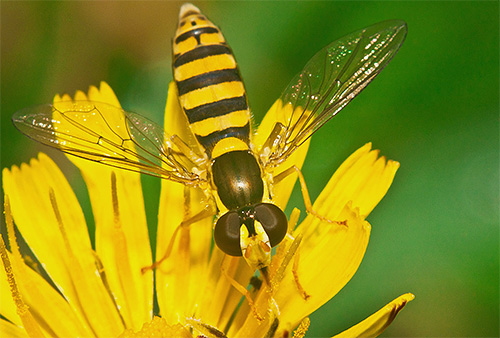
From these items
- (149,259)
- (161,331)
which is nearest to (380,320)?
(161,331)

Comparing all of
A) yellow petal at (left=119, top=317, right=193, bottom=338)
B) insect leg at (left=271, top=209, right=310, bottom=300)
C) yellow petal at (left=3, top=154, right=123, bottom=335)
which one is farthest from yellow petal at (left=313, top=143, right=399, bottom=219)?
yellow petal at (left=3, top=154, right=123, bottom=335)

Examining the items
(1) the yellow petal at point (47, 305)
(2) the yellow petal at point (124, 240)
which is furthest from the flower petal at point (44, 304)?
(2) the yellow petal at point (124, 240)

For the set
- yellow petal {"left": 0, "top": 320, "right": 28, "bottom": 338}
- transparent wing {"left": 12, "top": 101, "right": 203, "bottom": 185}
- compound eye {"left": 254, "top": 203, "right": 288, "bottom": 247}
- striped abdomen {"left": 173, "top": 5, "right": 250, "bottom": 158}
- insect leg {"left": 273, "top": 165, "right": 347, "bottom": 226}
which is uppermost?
striped abdomen {"left": 173, "top": 5, "right": 250, "bottom": 158}

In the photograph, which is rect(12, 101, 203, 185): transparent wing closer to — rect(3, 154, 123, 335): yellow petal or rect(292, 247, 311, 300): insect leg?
rect(3, 154, 123, 335): yellow petal

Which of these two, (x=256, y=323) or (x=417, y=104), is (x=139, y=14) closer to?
(x=417, y=104)

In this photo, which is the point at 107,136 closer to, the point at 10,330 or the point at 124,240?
the point at 124,240
